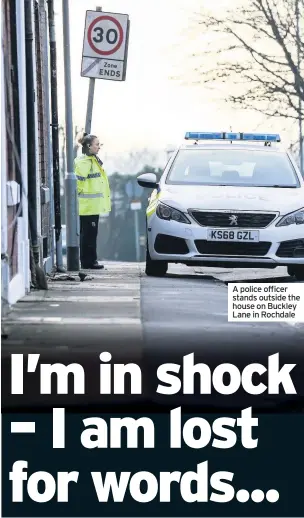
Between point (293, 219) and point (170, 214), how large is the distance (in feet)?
3.92

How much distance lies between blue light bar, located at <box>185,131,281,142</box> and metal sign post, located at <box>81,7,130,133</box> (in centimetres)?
166

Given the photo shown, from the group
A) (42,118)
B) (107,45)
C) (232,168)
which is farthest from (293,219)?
(107,45)

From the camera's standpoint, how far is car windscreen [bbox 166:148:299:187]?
54.3ft

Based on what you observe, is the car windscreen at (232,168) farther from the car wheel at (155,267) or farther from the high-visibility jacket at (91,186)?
the high-visibility jacket at (91,186)

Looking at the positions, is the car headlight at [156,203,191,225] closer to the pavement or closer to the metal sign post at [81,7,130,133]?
the pavement

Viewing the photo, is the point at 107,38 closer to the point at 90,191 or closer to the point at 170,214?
the point at 90,191

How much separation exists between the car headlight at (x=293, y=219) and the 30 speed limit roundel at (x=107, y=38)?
4.33 m

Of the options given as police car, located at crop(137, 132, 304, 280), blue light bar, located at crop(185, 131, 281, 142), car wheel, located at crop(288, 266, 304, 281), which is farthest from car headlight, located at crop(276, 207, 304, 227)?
blue light bar, located at crop(185, 131, 281, 142)

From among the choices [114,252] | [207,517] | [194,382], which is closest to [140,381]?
[194,382]

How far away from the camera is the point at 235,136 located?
18.0 meters

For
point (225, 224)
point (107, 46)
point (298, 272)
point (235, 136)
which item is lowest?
point (298, 272)

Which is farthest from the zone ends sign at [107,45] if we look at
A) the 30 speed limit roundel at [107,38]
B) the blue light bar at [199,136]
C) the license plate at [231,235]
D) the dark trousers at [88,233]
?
the license plate at [231,235]

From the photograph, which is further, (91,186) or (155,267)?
(91,186)

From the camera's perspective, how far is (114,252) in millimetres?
111625
